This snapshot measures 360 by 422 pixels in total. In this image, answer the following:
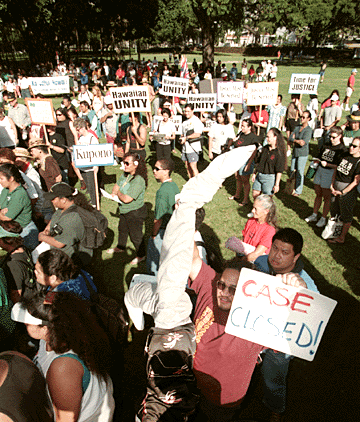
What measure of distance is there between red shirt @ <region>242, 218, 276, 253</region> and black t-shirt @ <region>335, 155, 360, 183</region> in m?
2.24

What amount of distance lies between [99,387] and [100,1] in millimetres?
34545

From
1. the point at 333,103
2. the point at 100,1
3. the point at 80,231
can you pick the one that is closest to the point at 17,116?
the point at 80,231

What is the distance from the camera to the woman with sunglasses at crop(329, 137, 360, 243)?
514cm

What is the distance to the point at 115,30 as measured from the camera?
34.7 meters

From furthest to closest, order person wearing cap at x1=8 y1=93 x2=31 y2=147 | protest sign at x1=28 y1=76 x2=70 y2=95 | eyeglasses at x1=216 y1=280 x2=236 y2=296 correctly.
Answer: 1. protest sign at x1=28 y1=76 x2=70 y2=95
2. person wearing cap at x1=8 y1=93 x2=31 y2=147
3. eyeglasses at x1=216 y1=280 x2=236 y2=296

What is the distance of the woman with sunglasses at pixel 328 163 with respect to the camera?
18.7 feet

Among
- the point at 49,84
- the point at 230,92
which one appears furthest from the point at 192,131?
the point at 49,84

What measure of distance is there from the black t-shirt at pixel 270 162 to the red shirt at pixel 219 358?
4.23 meters

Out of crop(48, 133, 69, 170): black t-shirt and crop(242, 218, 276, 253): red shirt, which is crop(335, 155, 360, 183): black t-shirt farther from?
crop(48, 133, 69, 170): black t-shirt

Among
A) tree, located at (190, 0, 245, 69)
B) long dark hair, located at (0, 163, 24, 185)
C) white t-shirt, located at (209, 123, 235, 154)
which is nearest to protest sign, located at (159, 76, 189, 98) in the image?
white t-shirt, located at (209, 123, 235, 154)

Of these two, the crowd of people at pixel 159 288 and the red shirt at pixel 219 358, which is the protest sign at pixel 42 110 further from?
the red shirt at pixel 219 358

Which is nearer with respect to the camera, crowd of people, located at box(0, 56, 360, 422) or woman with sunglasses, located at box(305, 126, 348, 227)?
crowd of people, located at box(0, 56, 360, 422)

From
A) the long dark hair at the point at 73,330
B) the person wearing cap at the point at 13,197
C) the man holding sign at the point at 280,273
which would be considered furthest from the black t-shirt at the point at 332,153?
the person wearing cap at the point at 13,197

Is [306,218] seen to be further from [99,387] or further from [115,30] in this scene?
[115,30]
